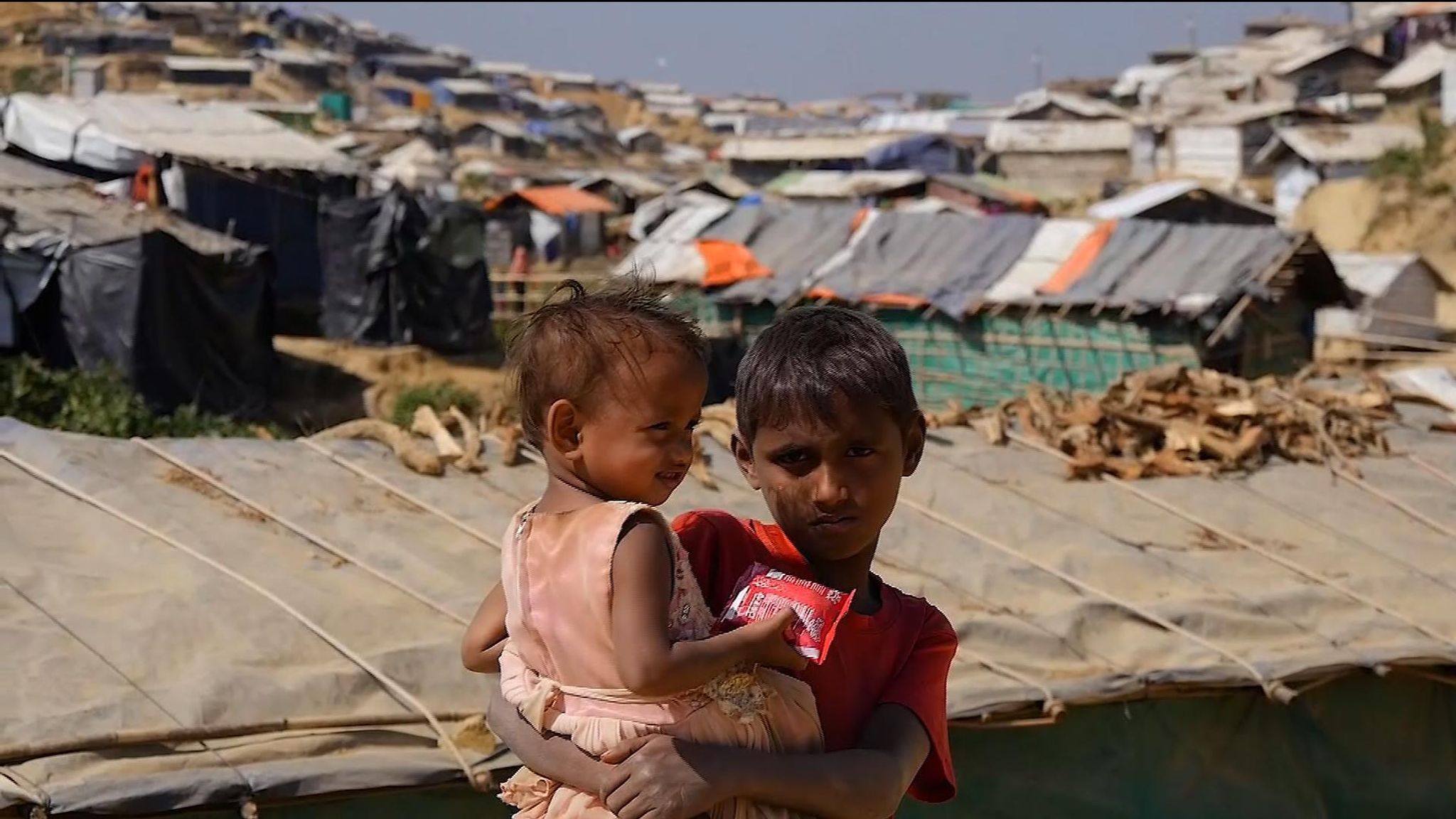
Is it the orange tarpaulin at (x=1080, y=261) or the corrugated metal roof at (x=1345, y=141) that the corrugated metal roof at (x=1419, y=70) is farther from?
the orange tarpaulin at (x=1080, y=261)

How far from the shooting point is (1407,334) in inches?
690

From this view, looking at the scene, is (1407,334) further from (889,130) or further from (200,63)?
(200,63)

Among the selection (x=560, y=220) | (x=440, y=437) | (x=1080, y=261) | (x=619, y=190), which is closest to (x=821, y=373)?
(x=440, y=437)

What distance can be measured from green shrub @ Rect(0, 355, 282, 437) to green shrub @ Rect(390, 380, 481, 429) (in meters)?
1.85

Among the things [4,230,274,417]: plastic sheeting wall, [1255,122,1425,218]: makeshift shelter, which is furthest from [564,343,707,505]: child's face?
[1255,122,1425,218]: makeshift shelter

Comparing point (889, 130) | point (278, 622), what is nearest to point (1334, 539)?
point (278, 622)

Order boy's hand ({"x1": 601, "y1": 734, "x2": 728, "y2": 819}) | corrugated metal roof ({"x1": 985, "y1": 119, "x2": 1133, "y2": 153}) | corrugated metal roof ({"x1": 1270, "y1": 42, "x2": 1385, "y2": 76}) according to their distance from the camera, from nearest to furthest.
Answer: boy's hand ({"x1": 601, "y1": 734, "x2": 728, "y2": 819})
corrugated metal roof ({"x1": 985, "y1": 119, "x2": 1133, "y2": 153})
corrugated metal roof ({"x1": 1270, "y1": 42, "x2": 1385, "y2": 76})

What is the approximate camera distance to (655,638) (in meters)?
1.47

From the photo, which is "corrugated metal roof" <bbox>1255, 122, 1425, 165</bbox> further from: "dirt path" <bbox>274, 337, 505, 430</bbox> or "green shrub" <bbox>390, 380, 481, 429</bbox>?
"green shrub" <bbox>390, 380, 481, 429</bbox>

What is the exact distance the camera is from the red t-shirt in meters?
1.64

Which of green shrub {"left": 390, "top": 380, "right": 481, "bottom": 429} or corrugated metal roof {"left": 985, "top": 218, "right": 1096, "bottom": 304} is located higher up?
corrugated metal roof {"left": 985, "top": 218, "right": 1096, "bottom": 304}

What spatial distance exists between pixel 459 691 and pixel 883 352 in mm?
2404

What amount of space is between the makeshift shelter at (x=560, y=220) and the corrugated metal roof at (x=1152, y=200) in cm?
839

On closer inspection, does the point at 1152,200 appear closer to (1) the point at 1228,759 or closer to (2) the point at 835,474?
(1) the point at 1228,759
